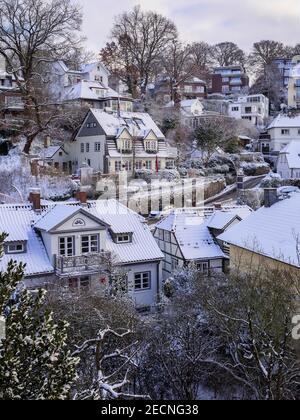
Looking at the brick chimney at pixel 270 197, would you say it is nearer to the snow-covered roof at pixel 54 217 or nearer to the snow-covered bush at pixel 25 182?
the snow-covered roof at pixel 54 217

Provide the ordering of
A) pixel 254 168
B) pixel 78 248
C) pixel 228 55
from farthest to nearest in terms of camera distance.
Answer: pixel 228 55 < pixel 254 168 < pixel 78 248

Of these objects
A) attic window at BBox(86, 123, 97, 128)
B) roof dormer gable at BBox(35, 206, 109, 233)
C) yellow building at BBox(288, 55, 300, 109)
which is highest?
yellow building at BBox(288, 55, 300, 109)

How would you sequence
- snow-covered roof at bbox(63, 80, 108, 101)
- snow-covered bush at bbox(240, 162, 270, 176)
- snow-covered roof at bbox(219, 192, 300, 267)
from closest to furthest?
snow-covered roof at bbox(219, 192, 300, 267), snow-covered bush at bbox(240, 162, 270, 176), snow-covered roof at bbox(63, 80, 108, 101)

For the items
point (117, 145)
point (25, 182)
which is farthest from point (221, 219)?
point (117, 145)

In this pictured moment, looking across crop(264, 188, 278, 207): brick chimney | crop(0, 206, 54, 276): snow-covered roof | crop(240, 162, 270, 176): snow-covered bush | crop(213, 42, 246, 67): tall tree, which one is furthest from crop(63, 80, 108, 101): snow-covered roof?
crop(213, 42, 246, 67): tall tree

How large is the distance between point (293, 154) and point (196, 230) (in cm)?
2421

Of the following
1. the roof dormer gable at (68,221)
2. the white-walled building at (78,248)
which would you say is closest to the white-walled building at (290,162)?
the white-walled building at (78,248)

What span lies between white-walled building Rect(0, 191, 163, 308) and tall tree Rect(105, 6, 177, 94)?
14823mm

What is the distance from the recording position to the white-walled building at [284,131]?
51125 mm

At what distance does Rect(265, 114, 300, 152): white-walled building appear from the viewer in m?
51.1

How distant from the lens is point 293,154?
43.7 m

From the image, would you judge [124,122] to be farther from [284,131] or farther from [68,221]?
[68,221]

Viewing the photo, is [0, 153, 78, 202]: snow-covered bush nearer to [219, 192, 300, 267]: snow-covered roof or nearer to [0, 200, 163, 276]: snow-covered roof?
[0, 200, 163, 276]: snow-covered roof
